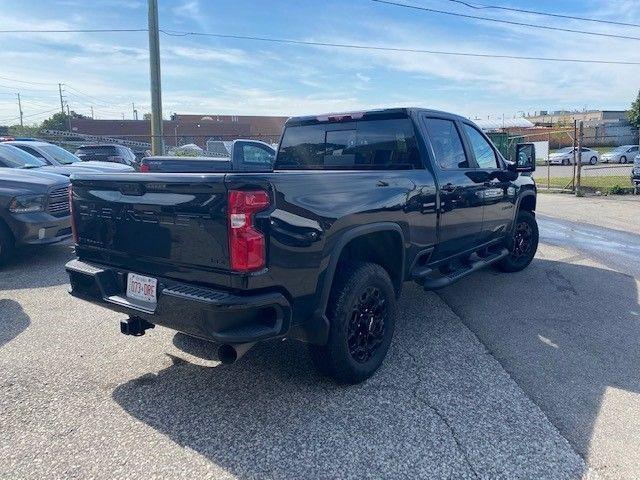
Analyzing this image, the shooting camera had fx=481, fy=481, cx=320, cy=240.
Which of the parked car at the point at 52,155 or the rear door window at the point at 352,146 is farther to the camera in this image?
the parked car at the point at 52,155

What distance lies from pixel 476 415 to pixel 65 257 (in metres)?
6.46

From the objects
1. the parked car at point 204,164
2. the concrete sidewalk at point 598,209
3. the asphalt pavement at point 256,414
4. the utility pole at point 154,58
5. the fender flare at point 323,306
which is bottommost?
the asphalt pavement at point 256,414

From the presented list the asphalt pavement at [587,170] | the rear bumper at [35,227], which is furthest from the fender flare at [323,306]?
the asphalt pavement at [587,170]

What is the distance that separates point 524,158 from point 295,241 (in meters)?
3.98

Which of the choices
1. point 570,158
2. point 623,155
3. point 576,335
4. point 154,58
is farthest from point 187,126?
point 576,335

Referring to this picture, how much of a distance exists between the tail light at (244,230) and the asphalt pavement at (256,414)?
1.05 meters

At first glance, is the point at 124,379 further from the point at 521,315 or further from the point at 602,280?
the point at 602,280

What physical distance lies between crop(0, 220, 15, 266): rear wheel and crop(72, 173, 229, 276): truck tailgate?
377 cm

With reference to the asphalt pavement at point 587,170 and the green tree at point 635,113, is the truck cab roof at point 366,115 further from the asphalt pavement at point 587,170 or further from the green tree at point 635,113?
the green tree at point 635,113

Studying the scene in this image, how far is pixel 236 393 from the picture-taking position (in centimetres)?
328

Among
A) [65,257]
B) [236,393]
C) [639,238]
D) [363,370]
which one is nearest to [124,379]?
[236,393]

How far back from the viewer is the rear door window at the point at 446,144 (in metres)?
4.42

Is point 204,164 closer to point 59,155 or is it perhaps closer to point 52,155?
point 52,155

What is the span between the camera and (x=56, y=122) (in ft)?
197
